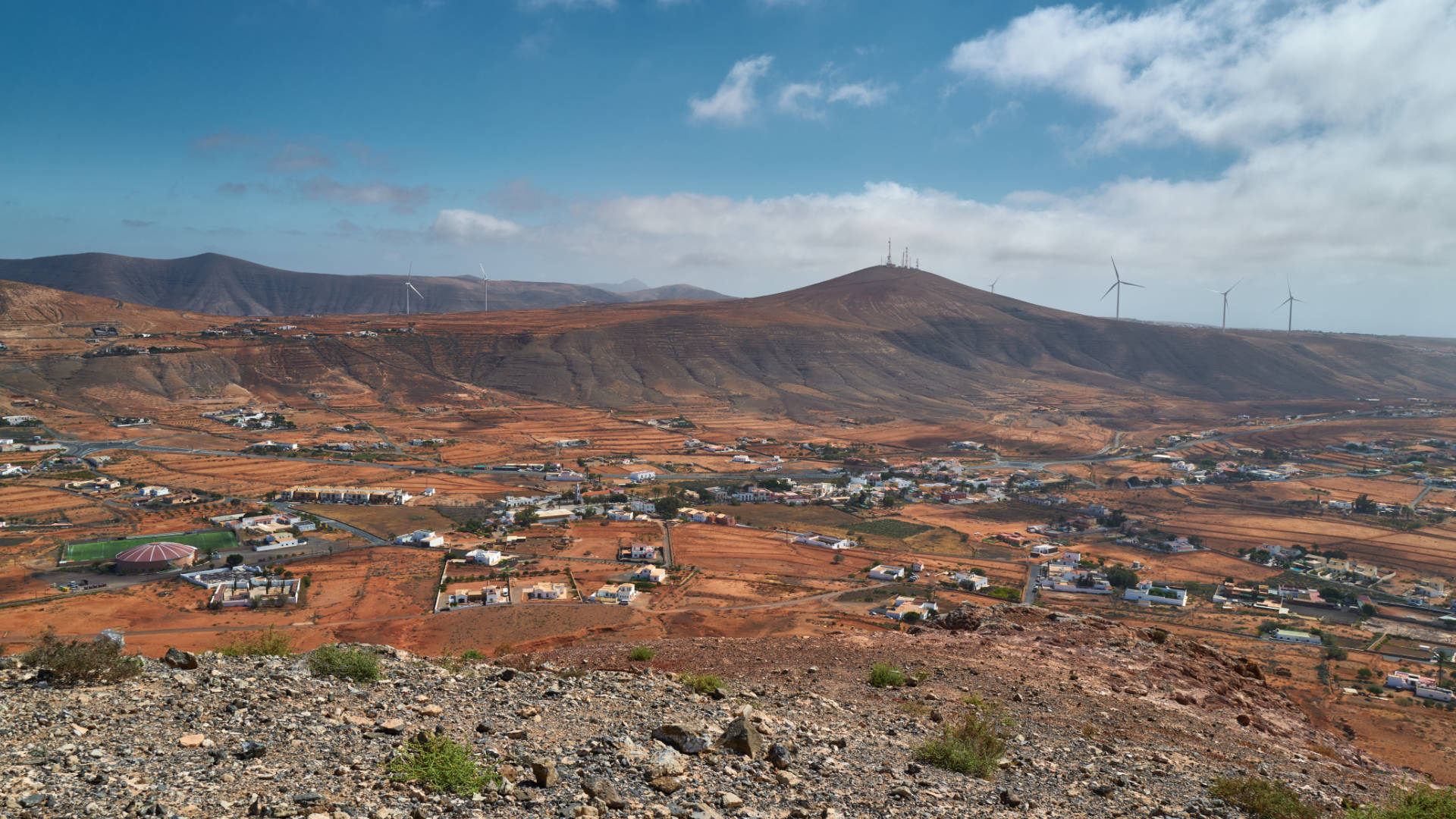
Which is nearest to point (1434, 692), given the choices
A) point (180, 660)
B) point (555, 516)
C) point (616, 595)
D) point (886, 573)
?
point (886, 573)

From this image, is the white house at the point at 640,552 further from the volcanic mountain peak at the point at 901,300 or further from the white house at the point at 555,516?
the volcanic mountain peak at the point at 901,300

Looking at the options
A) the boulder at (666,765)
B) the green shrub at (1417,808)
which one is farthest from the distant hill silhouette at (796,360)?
the boulder at (666,765)

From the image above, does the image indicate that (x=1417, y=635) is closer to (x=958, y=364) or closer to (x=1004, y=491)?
(x=1004, y=491)

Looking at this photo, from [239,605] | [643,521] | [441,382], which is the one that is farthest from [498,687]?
[441,382]

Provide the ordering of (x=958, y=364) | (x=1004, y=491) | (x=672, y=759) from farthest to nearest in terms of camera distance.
Answer: (x=958, y=364) < (x=1004, y=491) < (x=672, y=759)

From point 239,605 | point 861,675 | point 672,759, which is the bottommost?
point 239,605

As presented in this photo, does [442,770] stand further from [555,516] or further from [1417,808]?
[555,516]
